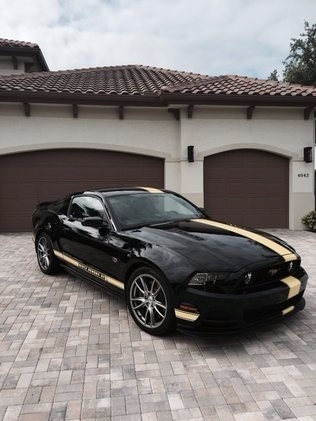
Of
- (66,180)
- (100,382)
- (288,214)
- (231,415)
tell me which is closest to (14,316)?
(100,382)

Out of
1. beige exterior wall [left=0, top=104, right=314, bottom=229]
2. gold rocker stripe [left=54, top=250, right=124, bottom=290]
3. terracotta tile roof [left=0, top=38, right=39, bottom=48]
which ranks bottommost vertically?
gold rocker stripe [left=54, top=250, right=124, bottom=290]

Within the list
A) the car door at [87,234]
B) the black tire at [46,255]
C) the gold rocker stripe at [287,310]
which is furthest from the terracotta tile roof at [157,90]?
the gold rocker stripe at [287,310]

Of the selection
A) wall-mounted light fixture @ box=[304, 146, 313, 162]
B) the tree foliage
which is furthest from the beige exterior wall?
the tree foliage

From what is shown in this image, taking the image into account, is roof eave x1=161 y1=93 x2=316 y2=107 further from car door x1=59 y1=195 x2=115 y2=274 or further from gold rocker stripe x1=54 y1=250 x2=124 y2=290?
gold rocker stripe x1=54 y1=250 x2=124 y2=290

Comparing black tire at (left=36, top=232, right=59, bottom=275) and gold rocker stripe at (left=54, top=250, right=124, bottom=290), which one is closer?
gold rocker stripe at (left=54, top=250, right=124, bottom=290)

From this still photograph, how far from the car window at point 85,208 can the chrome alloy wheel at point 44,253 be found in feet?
2.91

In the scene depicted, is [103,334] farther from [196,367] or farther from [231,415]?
[231,415]

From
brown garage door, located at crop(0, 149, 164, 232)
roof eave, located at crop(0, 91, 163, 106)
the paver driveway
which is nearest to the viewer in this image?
the paver driveway

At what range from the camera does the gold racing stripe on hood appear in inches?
147

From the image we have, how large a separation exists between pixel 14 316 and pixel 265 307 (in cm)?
278

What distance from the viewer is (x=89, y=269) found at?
4.60 m

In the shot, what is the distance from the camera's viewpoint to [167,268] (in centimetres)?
337

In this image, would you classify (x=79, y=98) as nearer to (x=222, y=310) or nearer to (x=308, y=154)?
(x=308, y=154)

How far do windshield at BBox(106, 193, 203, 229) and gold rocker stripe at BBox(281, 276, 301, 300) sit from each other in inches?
61.6
